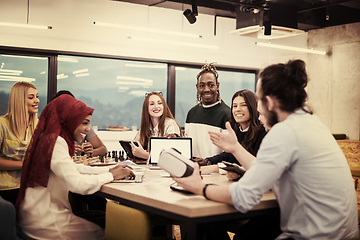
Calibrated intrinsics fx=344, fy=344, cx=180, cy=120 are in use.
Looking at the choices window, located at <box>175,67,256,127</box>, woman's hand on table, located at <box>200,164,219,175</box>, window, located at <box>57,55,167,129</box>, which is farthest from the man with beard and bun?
window, located at <box>175,67,256,127</box>

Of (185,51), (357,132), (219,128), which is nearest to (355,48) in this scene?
(357,132)

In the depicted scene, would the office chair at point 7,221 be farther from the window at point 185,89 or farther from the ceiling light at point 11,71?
the window at point 185,89

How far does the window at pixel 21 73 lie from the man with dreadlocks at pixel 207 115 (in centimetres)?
337

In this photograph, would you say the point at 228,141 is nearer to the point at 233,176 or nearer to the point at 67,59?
the point at 233,176

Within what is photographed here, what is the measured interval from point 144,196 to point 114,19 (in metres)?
5.05

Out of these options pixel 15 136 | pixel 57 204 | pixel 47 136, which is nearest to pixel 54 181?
pixel 57 204

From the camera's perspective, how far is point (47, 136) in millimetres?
1943

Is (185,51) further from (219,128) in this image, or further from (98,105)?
(219,128)

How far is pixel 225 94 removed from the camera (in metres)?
7.54

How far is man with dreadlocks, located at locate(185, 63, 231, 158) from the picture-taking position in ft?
11.5

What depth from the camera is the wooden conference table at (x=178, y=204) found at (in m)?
1.56

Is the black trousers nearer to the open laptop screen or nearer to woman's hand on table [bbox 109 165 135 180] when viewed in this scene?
woman's hand on table [bbox 109 165 135 180]

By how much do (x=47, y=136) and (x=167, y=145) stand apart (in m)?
1.09

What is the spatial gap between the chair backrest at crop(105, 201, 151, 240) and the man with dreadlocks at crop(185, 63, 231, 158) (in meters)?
1.70
